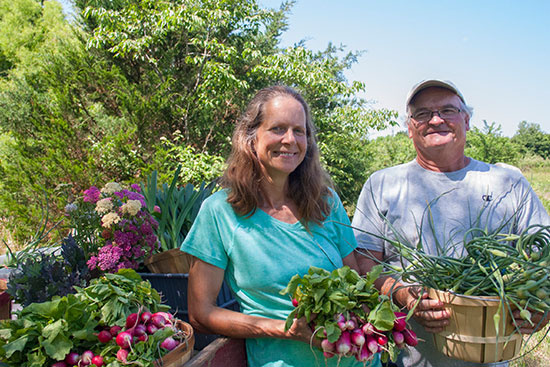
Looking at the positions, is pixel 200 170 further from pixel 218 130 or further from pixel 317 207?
pixel 317 207

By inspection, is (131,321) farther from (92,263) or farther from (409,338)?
(409,338)

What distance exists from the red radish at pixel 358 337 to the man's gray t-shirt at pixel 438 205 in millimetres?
628

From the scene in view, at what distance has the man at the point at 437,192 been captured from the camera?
5.86ft

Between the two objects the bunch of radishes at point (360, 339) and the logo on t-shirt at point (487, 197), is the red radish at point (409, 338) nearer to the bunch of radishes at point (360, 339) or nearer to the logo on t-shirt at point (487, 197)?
the bunch of radishes at point (360, 339)

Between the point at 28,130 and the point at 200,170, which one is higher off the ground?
the point at 28,130

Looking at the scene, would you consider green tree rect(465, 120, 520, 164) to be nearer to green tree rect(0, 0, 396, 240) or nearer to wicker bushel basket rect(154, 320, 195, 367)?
green tree rect(0, 0, 396, 240)

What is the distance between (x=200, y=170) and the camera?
289 inches

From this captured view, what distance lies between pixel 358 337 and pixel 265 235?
0.51m

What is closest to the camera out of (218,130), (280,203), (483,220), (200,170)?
(280,203)

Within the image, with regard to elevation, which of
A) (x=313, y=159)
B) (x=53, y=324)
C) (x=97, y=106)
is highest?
(x=97, y=106)

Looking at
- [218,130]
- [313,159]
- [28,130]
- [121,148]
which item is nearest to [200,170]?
[121,148]

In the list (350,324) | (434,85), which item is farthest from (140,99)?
(350,324)

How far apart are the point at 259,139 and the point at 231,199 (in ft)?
0.83

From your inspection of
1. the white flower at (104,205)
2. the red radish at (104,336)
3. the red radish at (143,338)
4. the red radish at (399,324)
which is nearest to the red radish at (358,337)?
the red radish at (399,324)
